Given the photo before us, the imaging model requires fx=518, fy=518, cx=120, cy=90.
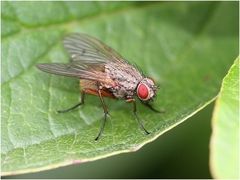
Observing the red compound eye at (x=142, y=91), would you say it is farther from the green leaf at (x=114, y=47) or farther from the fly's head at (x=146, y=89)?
the green leaf at (x=114, y=47)

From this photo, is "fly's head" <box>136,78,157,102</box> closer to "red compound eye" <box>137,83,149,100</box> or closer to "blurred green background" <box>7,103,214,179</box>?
"red compound eye" <box>137,83,149,100</box>

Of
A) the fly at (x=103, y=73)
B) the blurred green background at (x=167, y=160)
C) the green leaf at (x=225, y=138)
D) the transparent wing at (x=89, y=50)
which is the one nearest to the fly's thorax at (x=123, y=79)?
the fly at (x=103, y=73)

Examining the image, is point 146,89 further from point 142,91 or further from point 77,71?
point 77,71

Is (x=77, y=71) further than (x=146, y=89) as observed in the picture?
No

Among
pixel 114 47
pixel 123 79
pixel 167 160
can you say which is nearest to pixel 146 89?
pixel 123 79

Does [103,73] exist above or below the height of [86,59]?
below

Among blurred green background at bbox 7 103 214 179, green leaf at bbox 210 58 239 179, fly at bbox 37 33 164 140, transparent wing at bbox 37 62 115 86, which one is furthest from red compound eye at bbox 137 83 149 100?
green leaf at bbox 210 58 239 179

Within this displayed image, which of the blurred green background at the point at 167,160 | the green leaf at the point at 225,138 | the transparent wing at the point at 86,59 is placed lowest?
the blurred green background at the point at 167,160
